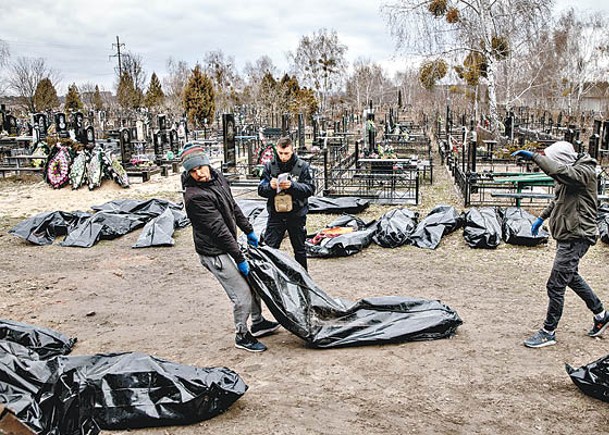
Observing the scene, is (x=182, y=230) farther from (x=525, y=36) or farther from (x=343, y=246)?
(x=525, y=36)

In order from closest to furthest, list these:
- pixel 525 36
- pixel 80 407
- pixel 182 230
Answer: pixel 80 407 < pixel 182 230 < pixel 525 36

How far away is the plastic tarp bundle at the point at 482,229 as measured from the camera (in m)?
8.27

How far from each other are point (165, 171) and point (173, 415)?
578 inches

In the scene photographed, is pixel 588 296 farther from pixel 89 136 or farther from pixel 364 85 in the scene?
pixel 364 85

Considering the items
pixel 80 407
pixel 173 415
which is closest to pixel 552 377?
pixel 173 415

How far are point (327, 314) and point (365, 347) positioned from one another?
426mm

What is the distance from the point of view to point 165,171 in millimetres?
17266

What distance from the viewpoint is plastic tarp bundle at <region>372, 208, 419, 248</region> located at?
8523 mm

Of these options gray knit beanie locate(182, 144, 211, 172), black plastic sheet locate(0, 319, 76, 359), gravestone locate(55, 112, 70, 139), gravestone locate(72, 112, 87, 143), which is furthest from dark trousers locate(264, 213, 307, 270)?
gravestone locate(55, 112, 70, 139)

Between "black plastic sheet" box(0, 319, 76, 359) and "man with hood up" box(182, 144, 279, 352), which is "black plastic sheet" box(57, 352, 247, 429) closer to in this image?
Result: "man with hood up" box(182, 144, 279, 352)

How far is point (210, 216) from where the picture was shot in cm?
423

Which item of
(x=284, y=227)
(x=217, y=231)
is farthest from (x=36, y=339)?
(x=284, y=227)

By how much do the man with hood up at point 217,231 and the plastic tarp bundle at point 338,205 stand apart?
6488mm

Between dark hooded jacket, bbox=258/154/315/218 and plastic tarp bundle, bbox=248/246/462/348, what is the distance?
1.02 meters
